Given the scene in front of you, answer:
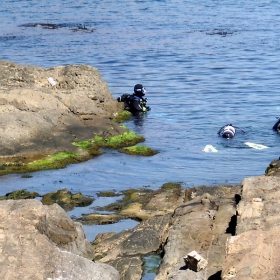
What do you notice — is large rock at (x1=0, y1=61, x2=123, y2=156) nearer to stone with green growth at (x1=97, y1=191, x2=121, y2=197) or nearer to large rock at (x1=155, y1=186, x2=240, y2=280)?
stone with green growth at (x1=97, y1=191, x2=121, y2=197)

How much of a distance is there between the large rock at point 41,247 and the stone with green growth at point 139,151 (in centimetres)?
935

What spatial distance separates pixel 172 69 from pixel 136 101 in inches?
431

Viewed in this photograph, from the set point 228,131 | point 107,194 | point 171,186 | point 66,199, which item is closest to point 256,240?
point 66,199

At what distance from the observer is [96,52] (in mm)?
46062

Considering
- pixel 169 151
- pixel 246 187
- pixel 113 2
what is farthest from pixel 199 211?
pixel 113 2

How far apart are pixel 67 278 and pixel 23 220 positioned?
1793mm

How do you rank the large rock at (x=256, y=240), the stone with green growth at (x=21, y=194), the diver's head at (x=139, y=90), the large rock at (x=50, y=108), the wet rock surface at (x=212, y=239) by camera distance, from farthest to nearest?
the diver's head at (x=139, y=90) < the large rock at (x=50, y=108) < the stone with green growth at (x=21, y=194) < the wet rock surface at (x=212, y=239) < the large rock at (x=256, y=240)

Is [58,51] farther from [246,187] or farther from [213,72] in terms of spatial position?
[246,187]

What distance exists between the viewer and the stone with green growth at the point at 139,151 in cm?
2375

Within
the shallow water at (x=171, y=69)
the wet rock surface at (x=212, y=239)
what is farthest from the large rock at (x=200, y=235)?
the shallow water at (x=171, y=69)

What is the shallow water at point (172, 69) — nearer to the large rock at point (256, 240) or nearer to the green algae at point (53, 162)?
the green algae at point (53, 162)

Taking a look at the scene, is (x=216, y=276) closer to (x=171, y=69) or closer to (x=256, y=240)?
(x=256, y=240)

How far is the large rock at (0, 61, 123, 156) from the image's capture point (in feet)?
76.0

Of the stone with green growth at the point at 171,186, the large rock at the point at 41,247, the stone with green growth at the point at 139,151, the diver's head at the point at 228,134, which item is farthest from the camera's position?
the diver's head at the point at 228,134
